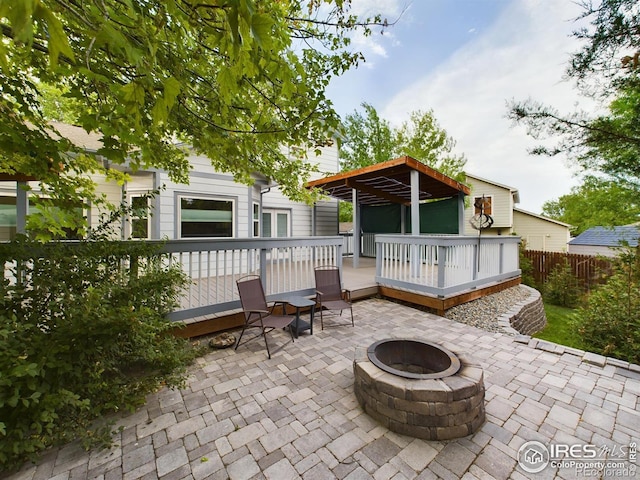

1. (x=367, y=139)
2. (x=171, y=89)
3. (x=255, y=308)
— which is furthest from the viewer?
(x=367, y=139)

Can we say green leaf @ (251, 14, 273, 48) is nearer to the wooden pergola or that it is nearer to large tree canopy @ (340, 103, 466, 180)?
the wooden pergola

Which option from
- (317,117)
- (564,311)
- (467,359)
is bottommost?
(564,311)

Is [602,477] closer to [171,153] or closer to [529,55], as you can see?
[171,153]

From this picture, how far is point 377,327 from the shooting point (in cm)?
436

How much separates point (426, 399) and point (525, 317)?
5.19m

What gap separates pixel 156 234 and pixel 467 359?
633 centimetres

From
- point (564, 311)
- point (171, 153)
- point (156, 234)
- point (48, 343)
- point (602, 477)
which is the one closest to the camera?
point (602, 477)

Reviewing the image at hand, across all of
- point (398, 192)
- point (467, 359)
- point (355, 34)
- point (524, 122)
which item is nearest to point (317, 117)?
point (355, 34)

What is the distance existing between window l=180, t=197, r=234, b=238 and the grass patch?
7.41m

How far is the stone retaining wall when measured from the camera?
4840 mm

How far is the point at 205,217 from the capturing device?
666cm

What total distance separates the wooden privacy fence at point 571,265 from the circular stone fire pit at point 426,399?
363 inches

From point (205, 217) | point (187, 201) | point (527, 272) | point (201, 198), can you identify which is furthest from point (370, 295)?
point (527, 272)

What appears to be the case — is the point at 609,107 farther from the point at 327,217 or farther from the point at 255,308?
the point at 327,217
